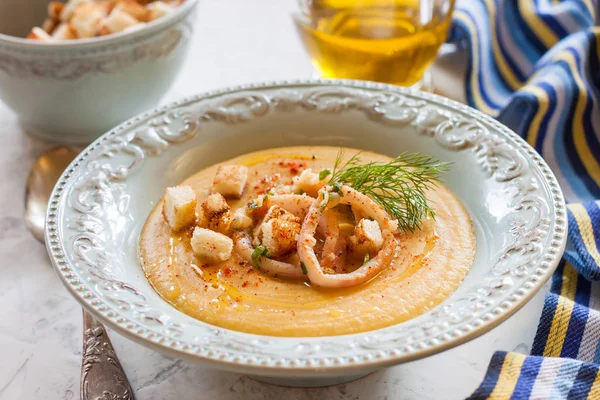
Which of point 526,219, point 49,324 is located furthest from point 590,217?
point 49,324

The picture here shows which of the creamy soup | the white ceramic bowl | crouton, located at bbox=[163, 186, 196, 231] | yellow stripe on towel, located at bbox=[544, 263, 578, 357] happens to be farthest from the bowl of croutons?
yellow stripe on towel, located at bbox=[544, 263, 578, 357]

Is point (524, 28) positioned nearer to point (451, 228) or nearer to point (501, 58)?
point (501, 58)

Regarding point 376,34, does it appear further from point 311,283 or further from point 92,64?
point 311,283

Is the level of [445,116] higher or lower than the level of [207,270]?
higher

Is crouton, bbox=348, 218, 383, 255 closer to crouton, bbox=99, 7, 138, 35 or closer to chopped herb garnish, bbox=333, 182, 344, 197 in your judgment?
chopped herb garnish, bbox=333, 182, 344, 197

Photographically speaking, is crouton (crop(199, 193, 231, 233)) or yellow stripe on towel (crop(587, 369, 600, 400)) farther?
crouton (crop(199, 193, 231, 233))

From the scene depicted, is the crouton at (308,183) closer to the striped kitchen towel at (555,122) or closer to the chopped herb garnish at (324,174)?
the chopped herb garnish at (324,174)
